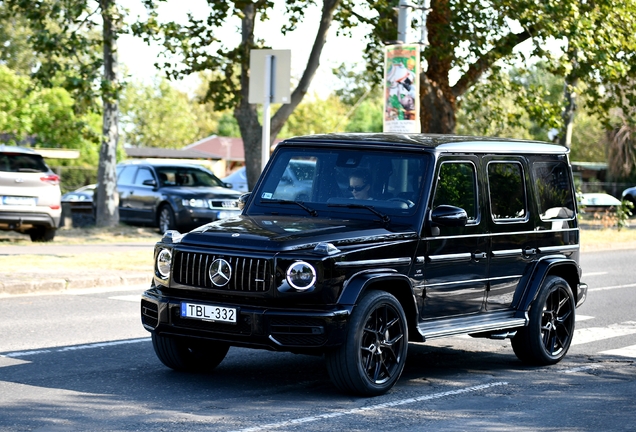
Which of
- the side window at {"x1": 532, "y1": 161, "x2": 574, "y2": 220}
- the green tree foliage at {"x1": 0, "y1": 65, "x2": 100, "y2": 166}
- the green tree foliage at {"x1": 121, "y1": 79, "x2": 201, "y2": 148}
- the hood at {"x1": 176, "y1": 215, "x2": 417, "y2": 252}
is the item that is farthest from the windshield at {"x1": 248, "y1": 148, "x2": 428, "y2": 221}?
the green tree foliage at {"x1": 121, "y1": 79, "x2": 201, "y2": 148}

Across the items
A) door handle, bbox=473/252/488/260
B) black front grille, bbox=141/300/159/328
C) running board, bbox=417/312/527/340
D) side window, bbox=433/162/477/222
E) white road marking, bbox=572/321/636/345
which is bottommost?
white road marking, bbox=572/321/636/345

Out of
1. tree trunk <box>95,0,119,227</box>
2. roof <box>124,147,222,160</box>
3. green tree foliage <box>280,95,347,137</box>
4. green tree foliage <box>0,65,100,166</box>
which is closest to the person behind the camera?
tree trunk <box>95,0,119,227</box>

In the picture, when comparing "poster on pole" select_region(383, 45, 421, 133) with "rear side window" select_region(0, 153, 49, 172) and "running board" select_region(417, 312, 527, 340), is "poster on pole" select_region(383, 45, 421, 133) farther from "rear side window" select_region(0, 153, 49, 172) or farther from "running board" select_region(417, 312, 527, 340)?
"running board" select_region(417, 312, 527, 340)

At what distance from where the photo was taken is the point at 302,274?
→ 7355mm

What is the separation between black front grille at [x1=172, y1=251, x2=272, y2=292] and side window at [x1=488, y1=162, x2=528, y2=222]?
2.45 m

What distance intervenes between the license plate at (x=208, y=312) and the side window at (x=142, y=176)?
790 inches

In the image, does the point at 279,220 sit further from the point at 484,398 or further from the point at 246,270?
the point at 484,398

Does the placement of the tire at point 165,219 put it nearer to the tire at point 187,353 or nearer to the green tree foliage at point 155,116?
the tire at point 187,353

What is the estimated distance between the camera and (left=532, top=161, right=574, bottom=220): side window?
31.9 feet

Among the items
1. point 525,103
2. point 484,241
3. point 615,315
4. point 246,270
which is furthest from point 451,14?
point 246,270

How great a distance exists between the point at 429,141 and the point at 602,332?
4.13 metres

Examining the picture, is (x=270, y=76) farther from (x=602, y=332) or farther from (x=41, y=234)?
(x=602, y=332)

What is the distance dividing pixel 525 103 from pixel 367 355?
21243 mm

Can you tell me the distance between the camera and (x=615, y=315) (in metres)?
13.3
